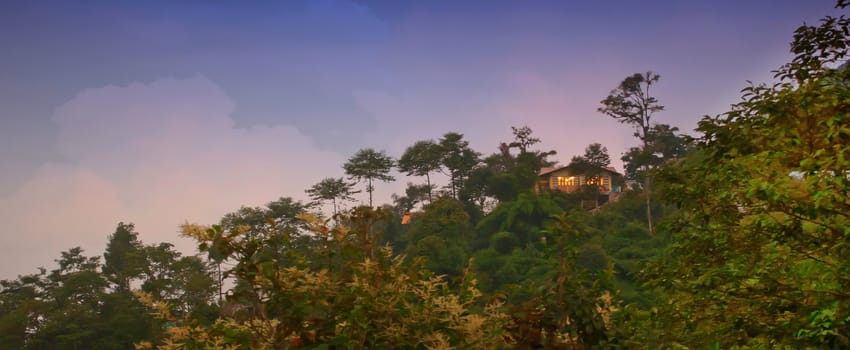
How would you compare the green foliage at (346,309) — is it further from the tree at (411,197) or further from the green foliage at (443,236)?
the tree at (411,197)

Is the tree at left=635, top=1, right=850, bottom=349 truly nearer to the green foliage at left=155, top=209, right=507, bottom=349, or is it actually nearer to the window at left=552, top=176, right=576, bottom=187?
the green foliage at left=155, top=209, right=507, bottom=349

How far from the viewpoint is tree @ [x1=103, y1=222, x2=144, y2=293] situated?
30125mm

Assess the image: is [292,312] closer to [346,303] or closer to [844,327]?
[346,303]

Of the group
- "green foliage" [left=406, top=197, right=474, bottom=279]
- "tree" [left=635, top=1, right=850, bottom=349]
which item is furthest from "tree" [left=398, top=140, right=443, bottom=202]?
"tree" [left=635, top=1, right=850, bottom=349]

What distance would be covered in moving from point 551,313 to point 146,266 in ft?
106

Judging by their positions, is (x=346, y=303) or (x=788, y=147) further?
(x=788, y=147)

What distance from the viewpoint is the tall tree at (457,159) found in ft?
140

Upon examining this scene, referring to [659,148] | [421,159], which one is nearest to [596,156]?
[659,148]

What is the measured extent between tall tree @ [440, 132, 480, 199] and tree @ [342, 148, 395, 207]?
15.7 ft

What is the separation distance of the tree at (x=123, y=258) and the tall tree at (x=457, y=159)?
2257cm

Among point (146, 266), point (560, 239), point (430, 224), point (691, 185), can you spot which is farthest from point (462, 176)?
point (560, 239)

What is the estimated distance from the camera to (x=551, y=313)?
280cm

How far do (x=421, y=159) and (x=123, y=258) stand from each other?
2220cm

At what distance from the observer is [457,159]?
42500 mm
